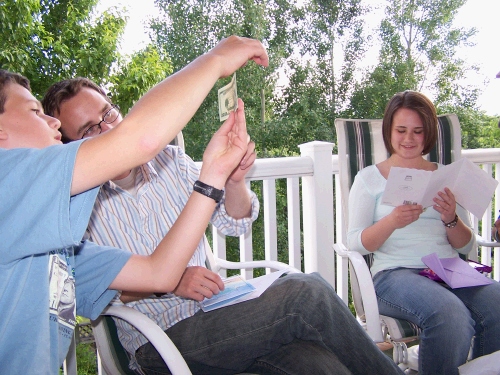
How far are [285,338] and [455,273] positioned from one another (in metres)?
0.92

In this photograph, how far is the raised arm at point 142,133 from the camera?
78 centimetres

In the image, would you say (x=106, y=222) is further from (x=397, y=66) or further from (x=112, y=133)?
(x=397, y=66)

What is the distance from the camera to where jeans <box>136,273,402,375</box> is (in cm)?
135

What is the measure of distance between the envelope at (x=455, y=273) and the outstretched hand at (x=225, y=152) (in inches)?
41.4

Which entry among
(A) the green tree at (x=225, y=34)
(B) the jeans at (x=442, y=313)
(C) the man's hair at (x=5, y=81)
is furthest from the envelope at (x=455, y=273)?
(A) the green tree at (x=225, y=34)

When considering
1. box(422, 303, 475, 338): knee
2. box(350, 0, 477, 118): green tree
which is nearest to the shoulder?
box(422, 303, 475, 338): knee

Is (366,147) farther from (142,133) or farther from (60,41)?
(60,41)

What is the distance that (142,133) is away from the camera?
79 cm

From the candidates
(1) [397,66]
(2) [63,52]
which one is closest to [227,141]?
(2) [63,52]

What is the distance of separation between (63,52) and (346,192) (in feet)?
22.2

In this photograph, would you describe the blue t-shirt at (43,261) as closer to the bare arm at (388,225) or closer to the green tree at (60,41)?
the bare arm at (388,225)

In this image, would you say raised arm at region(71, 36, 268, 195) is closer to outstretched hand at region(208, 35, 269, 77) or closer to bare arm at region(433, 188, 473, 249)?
outstretched hand at region(208, 35, 269, 77)

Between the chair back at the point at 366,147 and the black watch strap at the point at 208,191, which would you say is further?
the chair back at the point at 366,147

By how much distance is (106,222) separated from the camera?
1.58 meters
